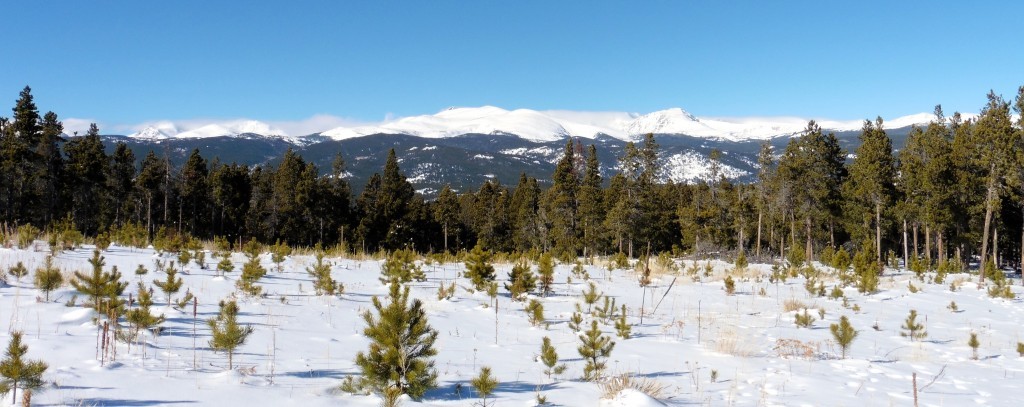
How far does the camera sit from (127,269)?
1016 cm

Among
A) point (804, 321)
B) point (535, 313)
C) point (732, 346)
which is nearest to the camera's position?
point (732, 346)

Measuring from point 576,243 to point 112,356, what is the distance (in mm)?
46753

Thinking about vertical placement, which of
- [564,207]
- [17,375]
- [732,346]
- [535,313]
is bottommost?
[732,346]

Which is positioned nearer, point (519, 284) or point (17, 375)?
point (17, 375)

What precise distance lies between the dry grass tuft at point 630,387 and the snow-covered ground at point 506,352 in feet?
0.35

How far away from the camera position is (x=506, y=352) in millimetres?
7246

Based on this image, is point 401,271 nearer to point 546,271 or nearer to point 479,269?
point 479,269

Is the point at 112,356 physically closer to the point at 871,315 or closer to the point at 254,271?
the point at 254,271

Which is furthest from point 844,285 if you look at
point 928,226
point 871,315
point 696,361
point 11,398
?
point 928,226

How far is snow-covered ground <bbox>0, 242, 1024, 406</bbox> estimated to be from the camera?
190 inches

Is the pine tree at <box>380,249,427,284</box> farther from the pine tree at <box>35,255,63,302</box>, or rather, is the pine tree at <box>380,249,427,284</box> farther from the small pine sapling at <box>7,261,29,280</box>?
the small pine sapling at <box>7,261,29,280</box>

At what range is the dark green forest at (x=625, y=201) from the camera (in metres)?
34.0

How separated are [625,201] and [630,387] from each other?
139 ft

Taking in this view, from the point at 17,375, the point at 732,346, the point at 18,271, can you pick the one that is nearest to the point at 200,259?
the point at 18,271
